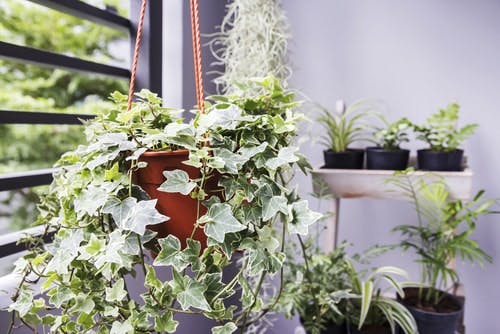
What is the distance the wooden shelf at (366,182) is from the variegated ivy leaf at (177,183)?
72 centimetres

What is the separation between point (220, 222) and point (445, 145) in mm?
1004

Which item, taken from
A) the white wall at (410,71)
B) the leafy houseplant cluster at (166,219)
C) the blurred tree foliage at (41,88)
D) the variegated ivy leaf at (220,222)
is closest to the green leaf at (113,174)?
the leafy houseplant cluster at (166,219)

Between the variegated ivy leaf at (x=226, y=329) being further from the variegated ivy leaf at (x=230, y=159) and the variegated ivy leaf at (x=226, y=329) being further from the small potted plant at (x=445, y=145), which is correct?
the small potted plant at (x=445, y=145)

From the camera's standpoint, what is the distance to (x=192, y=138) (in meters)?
0.54

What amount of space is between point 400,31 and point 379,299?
0.99 m

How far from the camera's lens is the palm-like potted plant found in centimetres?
106

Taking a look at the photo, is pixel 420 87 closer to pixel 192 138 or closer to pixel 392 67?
pixel 392 67

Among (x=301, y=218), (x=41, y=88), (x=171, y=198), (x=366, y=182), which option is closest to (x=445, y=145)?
(x=366, y=182)

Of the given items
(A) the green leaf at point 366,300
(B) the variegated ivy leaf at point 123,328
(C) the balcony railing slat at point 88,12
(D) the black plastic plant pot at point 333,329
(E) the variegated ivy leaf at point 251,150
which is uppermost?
(C) the balcony railing slat at point 88,12

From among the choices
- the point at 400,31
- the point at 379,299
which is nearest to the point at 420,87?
the point at 400,31

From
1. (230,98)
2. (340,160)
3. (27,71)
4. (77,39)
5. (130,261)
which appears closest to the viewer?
(130,261)

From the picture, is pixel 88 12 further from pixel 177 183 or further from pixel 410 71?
pixel 410 71

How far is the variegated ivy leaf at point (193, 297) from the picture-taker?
1.64 feet

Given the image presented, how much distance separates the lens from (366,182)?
1.25 meters
